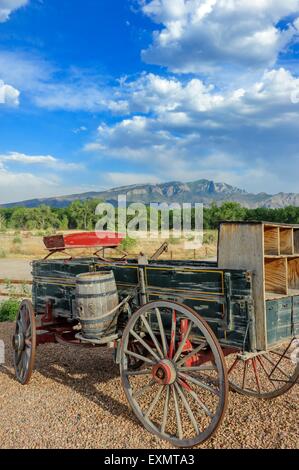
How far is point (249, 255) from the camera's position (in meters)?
3.83

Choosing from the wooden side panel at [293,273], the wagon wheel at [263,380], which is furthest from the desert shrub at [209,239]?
the wooden side panel at [293,273]

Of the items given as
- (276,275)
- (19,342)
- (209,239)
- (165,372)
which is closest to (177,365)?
(165,372)

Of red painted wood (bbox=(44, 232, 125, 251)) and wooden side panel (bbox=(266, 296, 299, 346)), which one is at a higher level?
red painted wood (bbox=(44, 232, 125, 251))

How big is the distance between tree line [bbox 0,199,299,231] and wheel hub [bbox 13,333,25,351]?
49413 millimetres

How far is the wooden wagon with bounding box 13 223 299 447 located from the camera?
368 cm

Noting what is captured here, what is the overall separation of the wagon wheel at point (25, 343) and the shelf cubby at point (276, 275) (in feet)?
9.20

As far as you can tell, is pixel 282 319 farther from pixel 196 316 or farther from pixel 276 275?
pixel 196 316

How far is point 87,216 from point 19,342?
60704 millimetres

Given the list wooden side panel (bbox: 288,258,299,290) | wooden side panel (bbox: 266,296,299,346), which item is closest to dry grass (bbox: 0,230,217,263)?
wooden side panel (bbox: 288,258,299,290)

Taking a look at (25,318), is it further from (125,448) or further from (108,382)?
(125,448)

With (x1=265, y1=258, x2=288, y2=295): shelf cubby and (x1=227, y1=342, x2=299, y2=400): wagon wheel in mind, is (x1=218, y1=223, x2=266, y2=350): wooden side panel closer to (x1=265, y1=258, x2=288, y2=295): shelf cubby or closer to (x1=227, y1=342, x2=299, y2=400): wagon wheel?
(x1=265, y1=258, x2=288, y2=295): shelf cubby

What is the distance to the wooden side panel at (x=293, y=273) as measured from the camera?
4.82 meters

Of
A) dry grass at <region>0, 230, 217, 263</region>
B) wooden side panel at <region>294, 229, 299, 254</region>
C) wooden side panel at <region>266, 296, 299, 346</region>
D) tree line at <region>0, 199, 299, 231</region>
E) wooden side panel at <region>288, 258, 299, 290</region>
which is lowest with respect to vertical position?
dry grass at <region>0, 230, 217, 263</region>
